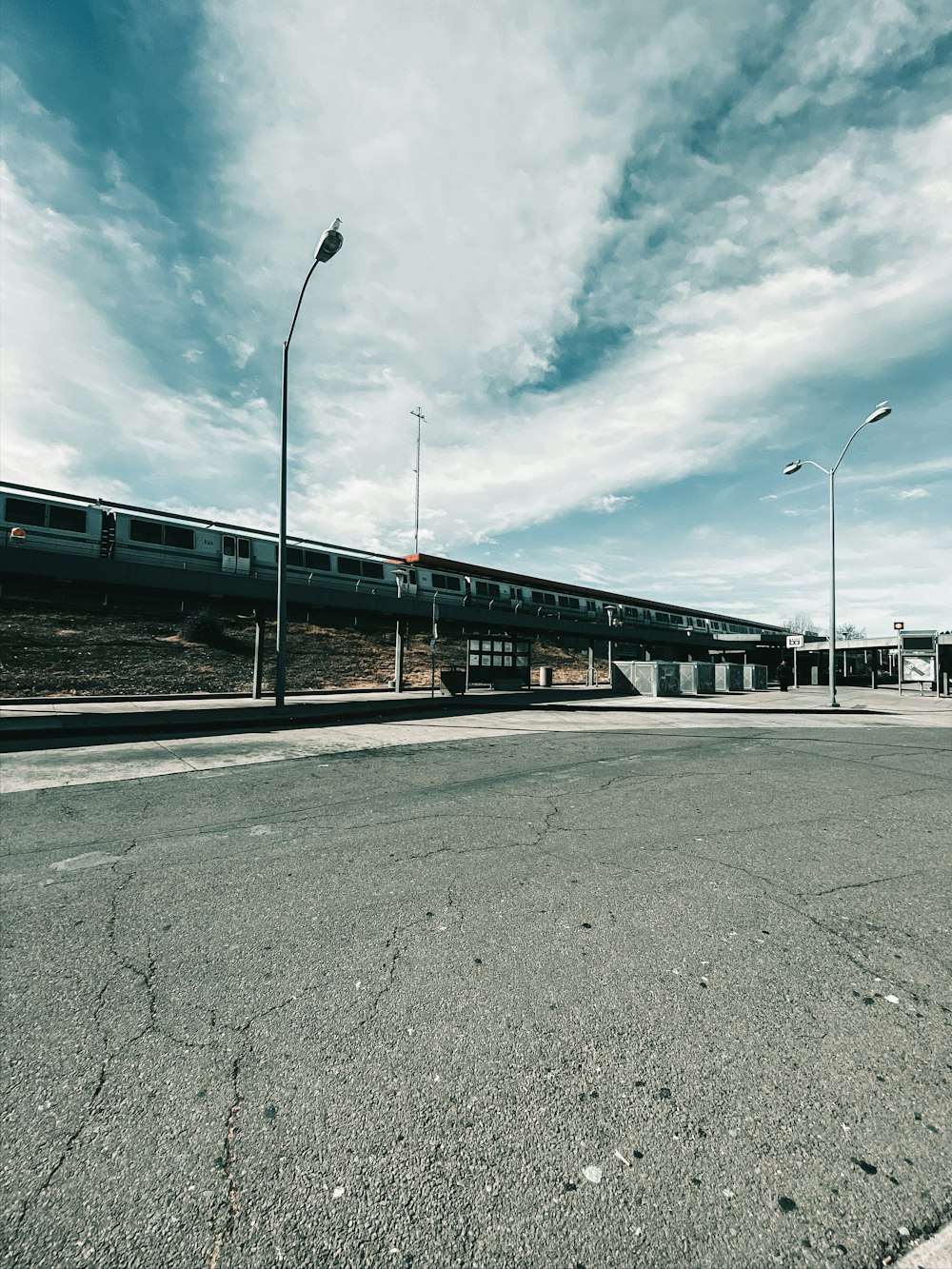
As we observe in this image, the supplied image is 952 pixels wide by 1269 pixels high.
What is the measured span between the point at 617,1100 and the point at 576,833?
3.23m

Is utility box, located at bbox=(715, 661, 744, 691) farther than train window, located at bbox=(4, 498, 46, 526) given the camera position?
Yes

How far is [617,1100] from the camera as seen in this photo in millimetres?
2086

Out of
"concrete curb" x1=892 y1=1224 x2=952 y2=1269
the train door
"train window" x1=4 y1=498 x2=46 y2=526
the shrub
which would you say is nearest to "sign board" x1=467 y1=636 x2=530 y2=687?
the train door

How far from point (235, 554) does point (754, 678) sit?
105ft

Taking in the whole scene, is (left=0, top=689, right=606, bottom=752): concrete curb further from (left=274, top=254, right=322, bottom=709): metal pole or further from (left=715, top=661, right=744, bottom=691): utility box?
(left=715, top=661, right=744, bottom=691): utility box

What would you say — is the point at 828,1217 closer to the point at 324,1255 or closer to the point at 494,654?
the point at 324,1255

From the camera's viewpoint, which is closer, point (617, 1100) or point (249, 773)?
point (617, 1100)

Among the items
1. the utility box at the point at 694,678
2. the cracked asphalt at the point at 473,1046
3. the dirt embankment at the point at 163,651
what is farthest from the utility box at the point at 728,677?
the cracked asphalt at the point at 473,1046

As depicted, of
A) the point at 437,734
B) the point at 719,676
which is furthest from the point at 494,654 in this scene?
the point at 719,676

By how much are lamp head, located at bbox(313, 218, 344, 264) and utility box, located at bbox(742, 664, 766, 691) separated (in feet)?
107

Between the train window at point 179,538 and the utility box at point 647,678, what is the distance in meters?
19.7

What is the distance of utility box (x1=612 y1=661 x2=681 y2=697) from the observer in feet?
88.7

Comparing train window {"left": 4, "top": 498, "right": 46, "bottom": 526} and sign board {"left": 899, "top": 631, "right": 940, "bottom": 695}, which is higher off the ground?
train window {"left": 4, "top": 498, "right": 46, "bottom": 526}

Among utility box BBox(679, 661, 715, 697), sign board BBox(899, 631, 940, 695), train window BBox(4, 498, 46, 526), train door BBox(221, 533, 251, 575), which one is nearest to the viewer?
train window BBox(4, 498, 46, 526)
